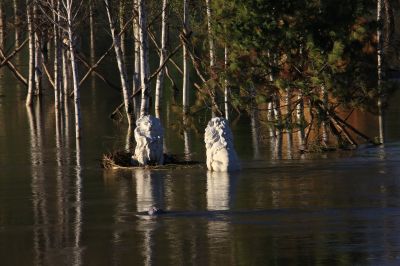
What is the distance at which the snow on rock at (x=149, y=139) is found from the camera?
2319 cm

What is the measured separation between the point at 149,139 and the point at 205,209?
5636mm

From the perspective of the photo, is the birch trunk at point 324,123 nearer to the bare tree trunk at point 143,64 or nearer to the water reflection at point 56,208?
the bare tree trunk at point 143,64

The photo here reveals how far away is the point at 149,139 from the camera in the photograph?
23281 mm

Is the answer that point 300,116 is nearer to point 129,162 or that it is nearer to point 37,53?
point 129,162

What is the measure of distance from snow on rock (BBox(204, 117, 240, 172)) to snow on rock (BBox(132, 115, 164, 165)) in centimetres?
152

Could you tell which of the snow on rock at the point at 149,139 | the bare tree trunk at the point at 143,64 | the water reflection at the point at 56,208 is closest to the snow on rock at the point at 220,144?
the snow on rock at the point at 149,139

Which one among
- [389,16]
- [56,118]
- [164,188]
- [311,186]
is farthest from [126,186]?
[389,16]

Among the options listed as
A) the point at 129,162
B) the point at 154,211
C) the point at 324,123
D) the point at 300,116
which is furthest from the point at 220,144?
the point at 324,123

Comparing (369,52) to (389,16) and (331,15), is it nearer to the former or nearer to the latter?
(331,15)

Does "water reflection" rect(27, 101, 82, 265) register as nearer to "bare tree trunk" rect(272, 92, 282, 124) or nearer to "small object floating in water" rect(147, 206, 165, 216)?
"small object floating in water" rect(147, 206, 165, 216)

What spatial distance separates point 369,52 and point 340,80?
105cm

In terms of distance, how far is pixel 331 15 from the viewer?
2519cm

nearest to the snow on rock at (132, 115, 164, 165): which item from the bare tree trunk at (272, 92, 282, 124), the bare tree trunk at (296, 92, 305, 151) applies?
the bare tree trunk at (272, 92, 282, 124)

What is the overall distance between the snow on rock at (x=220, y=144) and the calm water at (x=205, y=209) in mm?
344
